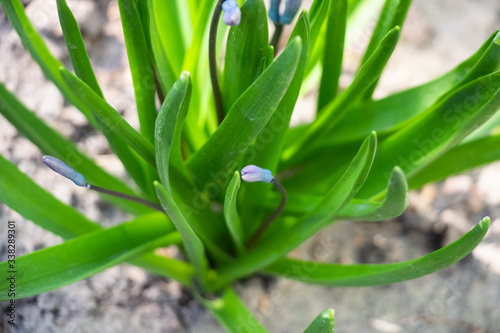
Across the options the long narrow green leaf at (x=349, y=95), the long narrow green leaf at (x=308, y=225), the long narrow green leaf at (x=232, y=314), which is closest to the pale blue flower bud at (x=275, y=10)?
the long narrow green leaf at (x=349, y=95)

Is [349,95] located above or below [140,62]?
below

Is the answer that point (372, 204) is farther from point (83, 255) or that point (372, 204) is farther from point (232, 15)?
point (83, 255)

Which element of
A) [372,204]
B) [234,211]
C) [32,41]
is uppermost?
[32,41]

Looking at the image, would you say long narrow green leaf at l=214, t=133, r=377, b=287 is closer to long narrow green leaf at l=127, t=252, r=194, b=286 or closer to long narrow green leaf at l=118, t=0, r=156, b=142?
long narrow green leaf at l=127, t=252, r=194, b=286

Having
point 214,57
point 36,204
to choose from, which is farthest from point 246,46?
point 36,204

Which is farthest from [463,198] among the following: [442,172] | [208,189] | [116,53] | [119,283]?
[116,53]

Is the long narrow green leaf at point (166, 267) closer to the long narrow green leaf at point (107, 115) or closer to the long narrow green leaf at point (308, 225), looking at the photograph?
the long narrow green leaf at point (308, 225)
